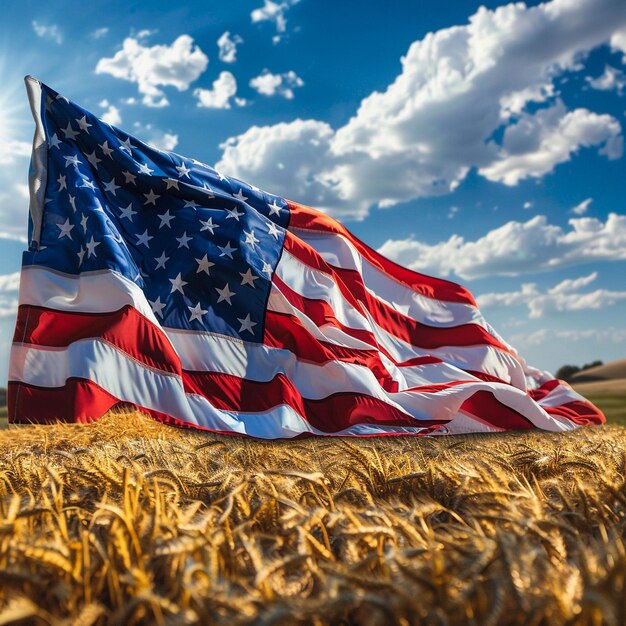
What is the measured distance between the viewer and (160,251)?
732 cm

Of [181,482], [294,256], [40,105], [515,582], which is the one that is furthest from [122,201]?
[515,582]

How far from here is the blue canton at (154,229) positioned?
6883 millimetres

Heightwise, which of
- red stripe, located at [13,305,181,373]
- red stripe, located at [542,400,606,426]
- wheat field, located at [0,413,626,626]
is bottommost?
red stripe, located at [542,400,606,426]

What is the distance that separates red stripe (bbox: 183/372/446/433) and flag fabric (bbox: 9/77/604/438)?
16 millimetres

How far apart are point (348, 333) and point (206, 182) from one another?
2.76 meters

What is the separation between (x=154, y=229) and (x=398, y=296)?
3.67m

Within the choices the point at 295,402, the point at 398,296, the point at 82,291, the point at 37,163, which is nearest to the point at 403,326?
the point at 398,296

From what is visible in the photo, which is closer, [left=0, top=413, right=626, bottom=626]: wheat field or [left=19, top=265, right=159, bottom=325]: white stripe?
[left=0, top=413, right=626, bottom=626]: wheat field

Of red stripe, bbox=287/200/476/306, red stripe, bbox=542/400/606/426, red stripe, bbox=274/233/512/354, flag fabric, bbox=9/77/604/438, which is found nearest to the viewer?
flag fabric, bbox=9/77/604/438

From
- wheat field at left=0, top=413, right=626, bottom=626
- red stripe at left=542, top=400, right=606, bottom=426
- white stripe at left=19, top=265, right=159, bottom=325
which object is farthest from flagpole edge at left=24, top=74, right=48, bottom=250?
red stripe at left=542, top=400, right=606, bottom=426

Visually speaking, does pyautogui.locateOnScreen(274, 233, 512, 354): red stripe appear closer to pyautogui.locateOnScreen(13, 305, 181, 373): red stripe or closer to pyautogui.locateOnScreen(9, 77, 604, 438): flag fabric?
pyautogui.locateOnScreen(9, 77, 604, 438): flag fabric

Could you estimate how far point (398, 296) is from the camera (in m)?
9.09

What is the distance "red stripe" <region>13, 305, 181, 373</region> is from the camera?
6.27m

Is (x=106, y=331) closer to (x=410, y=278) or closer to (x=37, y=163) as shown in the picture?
(x=37, y=163)
